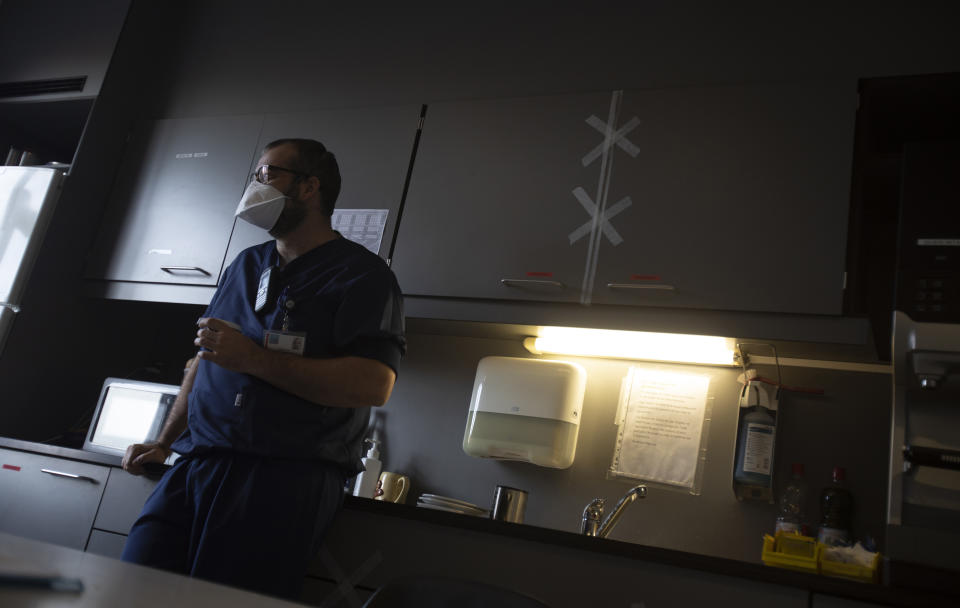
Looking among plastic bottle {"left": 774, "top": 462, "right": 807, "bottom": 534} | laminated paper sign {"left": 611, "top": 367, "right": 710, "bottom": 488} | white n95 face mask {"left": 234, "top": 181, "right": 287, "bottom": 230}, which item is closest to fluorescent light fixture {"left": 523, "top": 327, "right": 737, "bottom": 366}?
laminated paper sign {"left": 611, "top": 367, "right": 710, "bottom": 488}

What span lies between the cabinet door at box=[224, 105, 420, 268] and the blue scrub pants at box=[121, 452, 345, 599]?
0.88 metres

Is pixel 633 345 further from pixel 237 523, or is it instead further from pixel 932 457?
pixel 237 523

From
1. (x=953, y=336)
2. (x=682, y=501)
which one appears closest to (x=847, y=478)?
(x=682, y=501)

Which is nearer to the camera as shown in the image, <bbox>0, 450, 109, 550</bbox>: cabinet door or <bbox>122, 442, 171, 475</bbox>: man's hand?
<bbox>122, 442, 171, 475</bbox>: man's hand

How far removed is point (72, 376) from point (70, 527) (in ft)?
2.83

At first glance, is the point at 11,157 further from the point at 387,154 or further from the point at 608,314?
the point at 608,314

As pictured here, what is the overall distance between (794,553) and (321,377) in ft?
3.47

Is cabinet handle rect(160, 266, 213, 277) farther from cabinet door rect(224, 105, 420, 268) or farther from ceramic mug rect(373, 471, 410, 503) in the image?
ceramic mug rect(373, 471, 410, 503)

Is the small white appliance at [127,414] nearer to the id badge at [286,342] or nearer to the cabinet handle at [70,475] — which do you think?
the cabinet handle at [70,475]

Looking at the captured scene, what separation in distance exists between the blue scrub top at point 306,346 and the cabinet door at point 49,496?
52 cm

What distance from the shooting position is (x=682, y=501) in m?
2.05

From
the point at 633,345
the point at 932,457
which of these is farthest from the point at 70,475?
the point at 932,457

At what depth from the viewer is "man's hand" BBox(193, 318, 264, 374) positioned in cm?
152

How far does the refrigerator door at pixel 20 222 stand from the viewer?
247 cm
